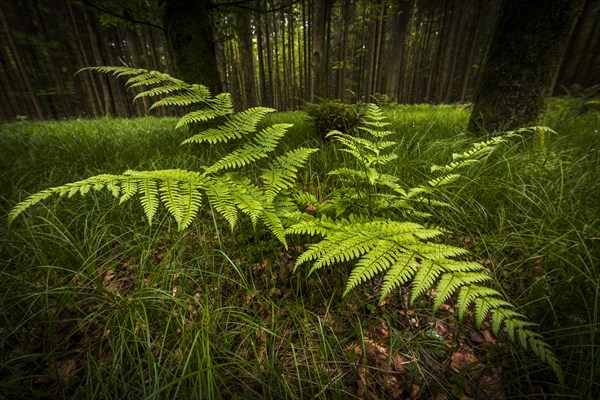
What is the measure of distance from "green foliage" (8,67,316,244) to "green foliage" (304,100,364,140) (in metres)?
1.95

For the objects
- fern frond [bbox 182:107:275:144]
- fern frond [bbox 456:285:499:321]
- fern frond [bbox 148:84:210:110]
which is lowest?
fern frond [bbox 456:285:499:321]

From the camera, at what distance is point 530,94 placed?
2500 millimetres

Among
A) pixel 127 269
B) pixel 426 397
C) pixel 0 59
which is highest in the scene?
pixel 0 59

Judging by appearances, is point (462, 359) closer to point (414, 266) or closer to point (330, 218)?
point (414, 266)

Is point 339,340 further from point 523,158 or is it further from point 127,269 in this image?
point 523,158

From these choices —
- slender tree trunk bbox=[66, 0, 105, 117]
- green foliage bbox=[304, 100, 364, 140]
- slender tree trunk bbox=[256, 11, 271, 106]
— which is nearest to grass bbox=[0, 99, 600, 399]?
green foliage bbox=[304, 100, 364, 140]

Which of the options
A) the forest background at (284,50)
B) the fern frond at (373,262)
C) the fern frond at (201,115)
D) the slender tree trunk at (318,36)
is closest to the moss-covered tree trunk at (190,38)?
the forest background at (284,50)

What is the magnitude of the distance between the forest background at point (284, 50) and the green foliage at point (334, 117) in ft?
9.03

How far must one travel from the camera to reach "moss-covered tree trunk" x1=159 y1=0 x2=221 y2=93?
2998 mm

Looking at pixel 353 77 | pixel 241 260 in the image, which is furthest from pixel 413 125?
pixel 353 77

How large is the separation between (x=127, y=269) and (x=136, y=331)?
60 cm

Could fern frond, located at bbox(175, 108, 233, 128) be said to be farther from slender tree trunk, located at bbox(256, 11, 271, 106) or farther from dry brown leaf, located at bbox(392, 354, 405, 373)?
slender tree trunk, located at bbox(256, 11, 271, 106)

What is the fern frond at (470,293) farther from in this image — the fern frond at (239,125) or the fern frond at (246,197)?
the fern frond at (239,125)

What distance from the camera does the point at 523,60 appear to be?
2443mm
